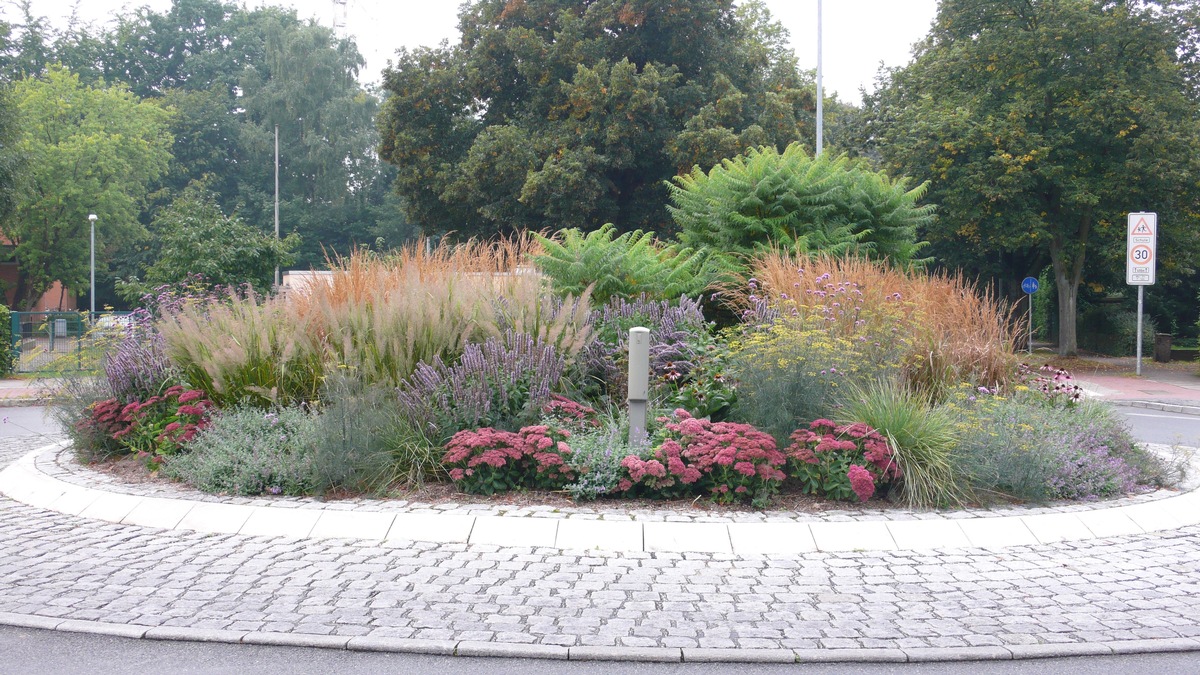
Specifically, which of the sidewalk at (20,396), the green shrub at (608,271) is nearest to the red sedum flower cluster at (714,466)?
the green shrub at (608,271)

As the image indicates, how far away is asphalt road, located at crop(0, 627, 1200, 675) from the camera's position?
4.31 metres

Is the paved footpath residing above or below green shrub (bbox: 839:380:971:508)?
below

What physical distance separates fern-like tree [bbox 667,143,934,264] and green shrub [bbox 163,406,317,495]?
6.64 meters

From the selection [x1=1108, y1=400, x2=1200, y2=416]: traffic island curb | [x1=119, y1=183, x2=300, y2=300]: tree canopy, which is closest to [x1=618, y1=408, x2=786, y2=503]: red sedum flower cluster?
[x1=1108, y1=400, x2=1200, y2=416]: traffic island curb

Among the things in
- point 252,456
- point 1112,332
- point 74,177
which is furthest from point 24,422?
point 74,177

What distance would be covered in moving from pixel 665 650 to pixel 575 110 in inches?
931

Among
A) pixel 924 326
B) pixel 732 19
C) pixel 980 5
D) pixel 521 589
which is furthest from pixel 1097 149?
pixel 521 589

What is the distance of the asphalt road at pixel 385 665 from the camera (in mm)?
4309

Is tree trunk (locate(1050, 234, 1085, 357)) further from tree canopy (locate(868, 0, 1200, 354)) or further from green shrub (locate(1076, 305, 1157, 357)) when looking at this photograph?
green shrub (locate(1076, 305, 1157, 357))

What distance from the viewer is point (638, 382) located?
7.50 m

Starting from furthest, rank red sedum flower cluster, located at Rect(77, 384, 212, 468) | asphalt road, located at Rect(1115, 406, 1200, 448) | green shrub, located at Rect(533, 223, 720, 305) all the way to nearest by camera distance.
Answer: asphalt road, located at Rect(1115, 406, 1200, 448) < green shrub, located at Rect(533, 223, 720, 305) < red sedum flower cluster, located at Rect(77, 384, 212, 468)

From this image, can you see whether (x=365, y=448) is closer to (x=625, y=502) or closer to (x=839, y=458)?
(x=625, y=502)

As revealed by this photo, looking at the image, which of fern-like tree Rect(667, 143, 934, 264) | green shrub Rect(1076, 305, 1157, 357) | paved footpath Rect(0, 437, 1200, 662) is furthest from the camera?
green shrub Rect(1076, 305, 1157, 357)

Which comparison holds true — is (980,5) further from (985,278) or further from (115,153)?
(115,153)
